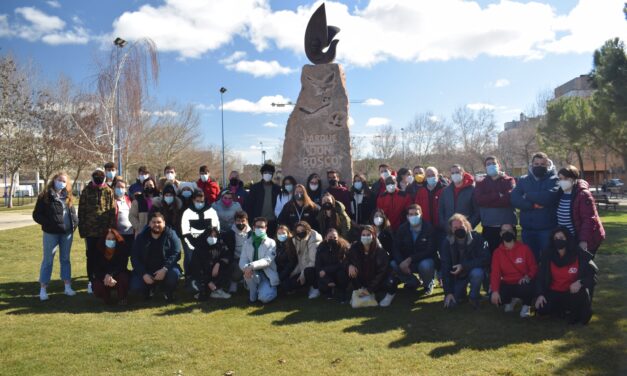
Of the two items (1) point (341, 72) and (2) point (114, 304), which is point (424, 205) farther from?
(2) point (114, 304)

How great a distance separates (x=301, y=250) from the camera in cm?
650

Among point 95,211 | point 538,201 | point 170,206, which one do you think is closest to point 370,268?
point 538,201

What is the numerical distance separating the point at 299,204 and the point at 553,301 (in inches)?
143

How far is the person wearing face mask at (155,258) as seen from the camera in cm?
633

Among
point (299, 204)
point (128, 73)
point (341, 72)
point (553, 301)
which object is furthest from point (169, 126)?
point (553, 301)

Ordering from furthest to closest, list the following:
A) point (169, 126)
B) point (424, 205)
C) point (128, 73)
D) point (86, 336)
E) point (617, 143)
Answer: point (169, 126)
point (617, 143)
point (128, 73)
point (424, 205)
point (86, 336)

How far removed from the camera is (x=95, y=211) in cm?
663

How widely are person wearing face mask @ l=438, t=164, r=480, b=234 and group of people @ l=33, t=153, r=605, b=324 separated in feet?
0.05

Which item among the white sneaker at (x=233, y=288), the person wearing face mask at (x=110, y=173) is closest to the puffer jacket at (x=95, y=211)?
the person wearing face mask at (x=110, y=173)

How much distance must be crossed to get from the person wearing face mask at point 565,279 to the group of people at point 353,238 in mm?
11

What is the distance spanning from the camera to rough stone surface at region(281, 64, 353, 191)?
356 inches

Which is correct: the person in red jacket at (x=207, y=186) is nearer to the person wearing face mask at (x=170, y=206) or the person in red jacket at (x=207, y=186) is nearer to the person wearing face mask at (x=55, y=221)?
the person wearing face mask at (x=170, y=206)

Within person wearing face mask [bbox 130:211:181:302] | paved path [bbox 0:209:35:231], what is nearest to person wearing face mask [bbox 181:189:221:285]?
person wearing face mask [bbox 130:211:181:302]

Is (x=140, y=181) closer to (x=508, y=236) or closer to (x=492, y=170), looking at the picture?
(x=492, y=170)
